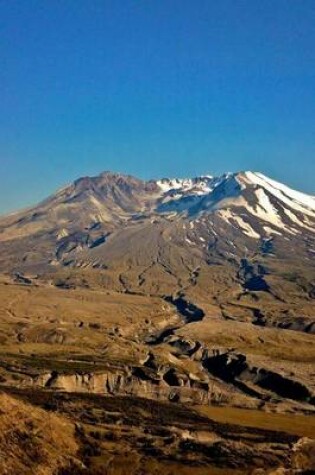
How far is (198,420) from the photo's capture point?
374ft

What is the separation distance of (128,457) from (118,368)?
207ft

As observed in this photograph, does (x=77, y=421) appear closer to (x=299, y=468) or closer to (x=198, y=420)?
(x=198, y=420)

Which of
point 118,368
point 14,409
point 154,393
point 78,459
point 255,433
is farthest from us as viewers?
point 118,368

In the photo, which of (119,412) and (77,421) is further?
(119,412)

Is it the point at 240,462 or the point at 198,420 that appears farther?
the point at 198,420

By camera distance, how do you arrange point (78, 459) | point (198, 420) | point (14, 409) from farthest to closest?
point (198, 420) < point (14, 409) < point (78, 459)

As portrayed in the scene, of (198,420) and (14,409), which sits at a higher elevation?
(14,409)

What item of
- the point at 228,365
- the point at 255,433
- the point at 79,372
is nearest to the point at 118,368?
the point at 79,372

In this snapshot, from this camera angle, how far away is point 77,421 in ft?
329

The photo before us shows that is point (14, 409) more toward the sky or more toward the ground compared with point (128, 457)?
more toward the sky

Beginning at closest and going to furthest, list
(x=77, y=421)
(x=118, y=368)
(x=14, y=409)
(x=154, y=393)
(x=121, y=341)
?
(x=14, y=409)
(x=77, y=421)
(x=154, y=393)
(x=118, y=368)
(x=121, y=341)

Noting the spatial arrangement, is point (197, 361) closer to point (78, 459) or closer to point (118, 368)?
point (118, 368)

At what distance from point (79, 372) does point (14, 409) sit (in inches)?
2058

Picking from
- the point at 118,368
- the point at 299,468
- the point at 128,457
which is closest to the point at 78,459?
the point at 128,457
